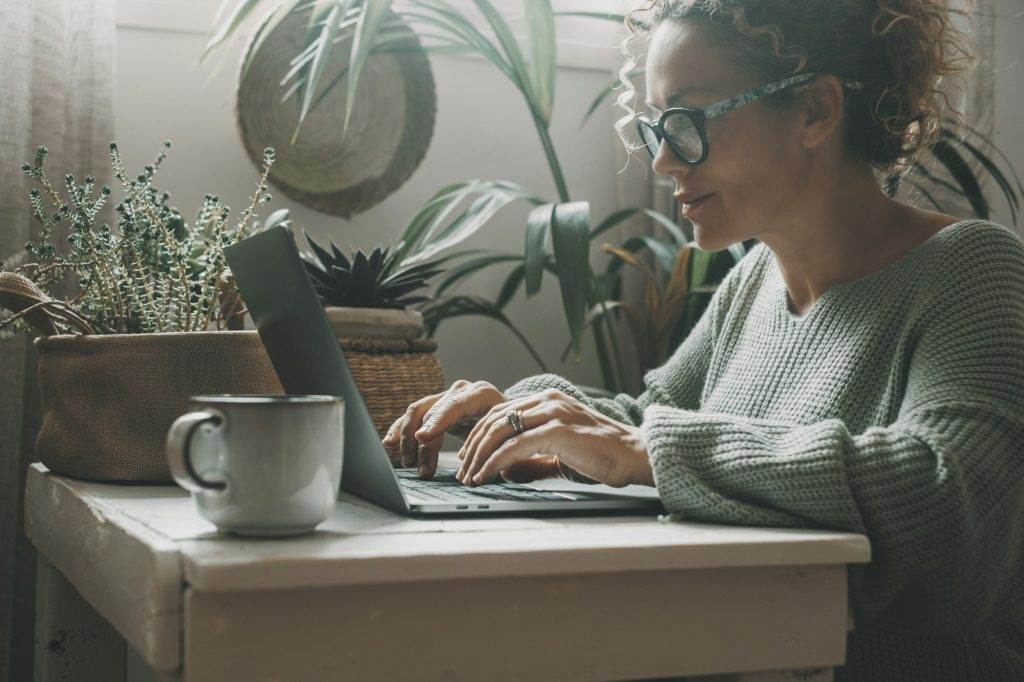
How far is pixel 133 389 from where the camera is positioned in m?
0.94

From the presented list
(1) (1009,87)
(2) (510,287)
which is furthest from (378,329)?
(1) (1009,87)

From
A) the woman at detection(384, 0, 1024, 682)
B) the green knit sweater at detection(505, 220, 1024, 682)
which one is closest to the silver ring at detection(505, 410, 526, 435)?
the woman at detection(384, 0, 1024, 682)

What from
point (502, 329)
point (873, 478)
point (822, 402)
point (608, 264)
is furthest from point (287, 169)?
point (873, 478)

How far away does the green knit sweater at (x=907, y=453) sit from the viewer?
73 cm

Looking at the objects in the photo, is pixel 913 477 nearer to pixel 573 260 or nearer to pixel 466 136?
pixel 573 260

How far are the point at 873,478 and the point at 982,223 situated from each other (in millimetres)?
390

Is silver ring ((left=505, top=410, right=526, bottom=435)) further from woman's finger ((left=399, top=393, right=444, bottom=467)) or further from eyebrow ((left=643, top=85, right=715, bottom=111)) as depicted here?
eyebrow ((left=643, top=85, right=715, bottom=111))

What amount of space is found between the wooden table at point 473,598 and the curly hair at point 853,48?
24.1 inches

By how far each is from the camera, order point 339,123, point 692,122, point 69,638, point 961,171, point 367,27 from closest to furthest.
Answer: point 69,638
point 692,122
point 367,27
point 961,171
point 339,123

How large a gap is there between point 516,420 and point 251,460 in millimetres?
300

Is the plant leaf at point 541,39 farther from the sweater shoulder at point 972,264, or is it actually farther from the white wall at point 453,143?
the sweater shoulder at point 972,264

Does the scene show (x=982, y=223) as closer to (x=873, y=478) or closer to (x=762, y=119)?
(x=762, y=119)

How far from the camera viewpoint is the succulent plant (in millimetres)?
1338

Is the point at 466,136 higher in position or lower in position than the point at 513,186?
higher
